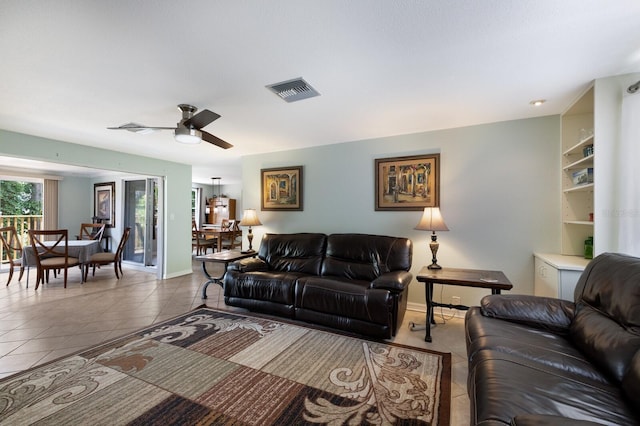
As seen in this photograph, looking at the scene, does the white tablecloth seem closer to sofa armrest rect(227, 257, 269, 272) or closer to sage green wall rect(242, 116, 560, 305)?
sofa armrest rect(227, 257, 269, 272)

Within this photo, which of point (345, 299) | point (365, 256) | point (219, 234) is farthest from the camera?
point (219, 234)

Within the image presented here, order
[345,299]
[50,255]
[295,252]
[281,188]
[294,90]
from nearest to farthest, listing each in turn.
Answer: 1. [294,90]
2. [345,299]
3. [295,252]
4. [281,188]
5. [50,255]

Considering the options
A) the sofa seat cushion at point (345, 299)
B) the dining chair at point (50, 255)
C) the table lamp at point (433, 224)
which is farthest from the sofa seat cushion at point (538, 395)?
the dining chair at point (50, 255)

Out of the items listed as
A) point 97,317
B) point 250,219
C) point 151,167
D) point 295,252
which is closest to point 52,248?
point 151,167

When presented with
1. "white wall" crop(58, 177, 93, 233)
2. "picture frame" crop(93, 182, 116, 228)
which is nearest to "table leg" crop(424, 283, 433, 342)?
"picture frame" crop(93, 182, 116, 228)

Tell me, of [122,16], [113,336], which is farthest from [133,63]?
[113,336]

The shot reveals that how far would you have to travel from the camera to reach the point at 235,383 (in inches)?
77.7

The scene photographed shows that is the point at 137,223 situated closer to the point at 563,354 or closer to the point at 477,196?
the point at 477,196

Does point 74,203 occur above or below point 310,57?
below

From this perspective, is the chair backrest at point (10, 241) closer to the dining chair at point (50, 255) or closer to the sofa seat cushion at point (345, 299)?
the dining chair at point (50, 255)

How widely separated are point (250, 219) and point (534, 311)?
3660 millimetres

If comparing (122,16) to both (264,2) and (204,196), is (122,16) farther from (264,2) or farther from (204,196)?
(204,196)

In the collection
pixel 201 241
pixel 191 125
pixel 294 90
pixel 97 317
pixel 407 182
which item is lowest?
pixel 97 317

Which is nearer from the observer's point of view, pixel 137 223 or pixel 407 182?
pixel 407 182
